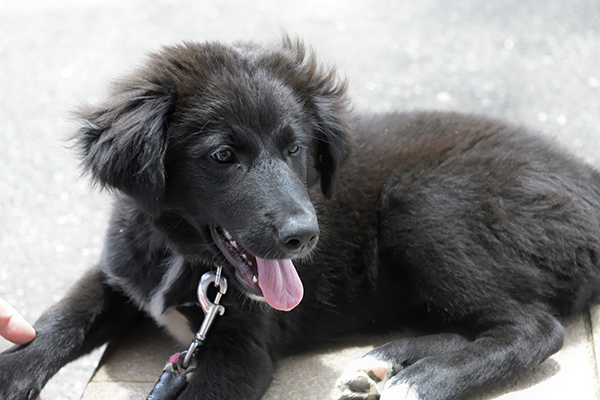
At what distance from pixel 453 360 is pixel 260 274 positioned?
2.59ft

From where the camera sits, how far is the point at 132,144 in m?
2.30

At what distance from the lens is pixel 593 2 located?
6.63 meters

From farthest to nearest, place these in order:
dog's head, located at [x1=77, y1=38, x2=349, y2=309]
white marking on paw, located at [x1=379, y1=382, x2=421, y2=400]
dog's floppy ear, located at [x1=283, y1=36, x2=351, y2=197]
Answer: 1. dog's floppy ear, located at [x1=283, y1=36, x2=351, y2=197]
2. white marking on paw, located at [x1=379, y1=382, x2=421, y2=400]
3. dog's head, located at [x1=77, y1=38, x2=349, y2=309]

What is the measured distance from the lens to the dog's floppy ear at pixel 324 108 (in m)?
2.67

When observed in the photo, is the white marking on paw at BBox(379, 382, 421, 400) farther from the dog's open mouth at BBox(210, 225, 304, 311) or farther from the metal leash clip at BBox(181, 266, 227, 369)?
the metal leash clip at BBox(181, 266, 227, 369)

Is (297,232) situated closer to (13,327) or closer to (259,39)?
(13,327)

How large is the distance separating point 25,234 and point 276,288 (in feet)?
7.97

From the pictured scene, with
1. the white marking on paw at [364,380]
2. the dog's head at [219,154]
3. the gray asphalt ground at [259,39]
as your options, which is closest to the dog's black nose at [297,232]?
the dog's head at [219,154]

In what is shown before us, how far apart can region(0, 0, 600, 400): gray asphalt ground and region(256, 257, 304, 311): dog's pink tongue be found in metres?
1.76

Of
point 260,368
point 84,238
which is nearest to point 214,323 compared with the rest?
point 260,368

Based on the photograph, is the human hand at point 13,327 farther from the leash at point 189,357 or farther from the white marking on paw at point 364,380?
the white marking on paw at point 364,380

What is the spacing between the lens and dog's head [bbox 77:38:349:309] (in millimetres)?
2297

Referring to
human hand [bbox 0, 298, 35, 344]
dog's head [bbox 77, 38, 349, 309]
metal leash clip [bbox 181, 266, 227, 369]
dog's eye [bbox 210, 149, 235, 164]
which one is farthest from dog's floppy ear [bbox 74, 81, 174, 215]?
human hand [bbox 0, 298, 35, 344]

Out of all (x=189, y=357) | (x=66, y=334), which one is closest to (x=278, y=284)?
(x=189, y=357)
